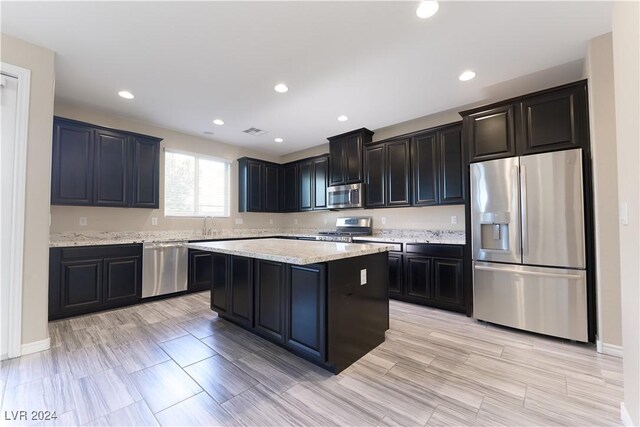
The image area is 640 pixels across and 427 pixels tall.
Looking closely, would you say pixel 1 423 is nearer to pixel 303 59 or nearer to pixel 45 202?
pixel 45 202

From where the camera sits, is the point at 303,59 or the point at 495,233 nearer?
the point at 303,59

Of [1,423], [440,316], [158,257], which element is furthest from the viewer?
[158,257]

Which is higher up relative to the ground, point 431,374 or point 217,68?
point 217,68

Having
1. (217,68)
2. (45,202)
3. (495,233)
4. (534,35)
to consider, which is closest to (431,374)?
(495,233)

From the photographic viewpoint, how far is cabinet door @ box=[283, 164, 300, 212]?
5772mm

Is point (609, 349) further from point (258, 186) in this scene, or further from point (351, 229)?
point (258, 186)

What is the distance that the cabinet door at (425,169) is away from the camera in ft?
12.1

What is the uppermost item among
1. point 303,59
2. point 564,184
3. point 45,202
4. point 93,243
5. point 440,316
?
point 303,59

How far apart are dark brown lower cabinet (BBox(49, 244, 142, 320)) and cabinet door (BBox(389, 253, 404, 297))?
11.7 ft

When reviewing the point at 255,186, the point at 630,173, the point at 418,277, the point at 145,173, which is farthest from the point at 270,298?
the point at 255,186

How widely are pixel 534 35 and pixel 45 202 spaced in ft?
14.8

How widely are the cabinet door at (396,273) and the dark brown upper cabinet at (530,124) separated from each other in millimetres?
1603

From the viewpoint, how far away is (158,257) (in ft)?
12.5

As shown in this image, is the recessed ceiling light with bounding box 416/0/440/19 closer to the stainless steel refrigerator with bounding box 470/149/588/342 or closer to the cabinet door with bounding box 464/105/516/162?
the cabinet door with bounding box 464/105/516/162
